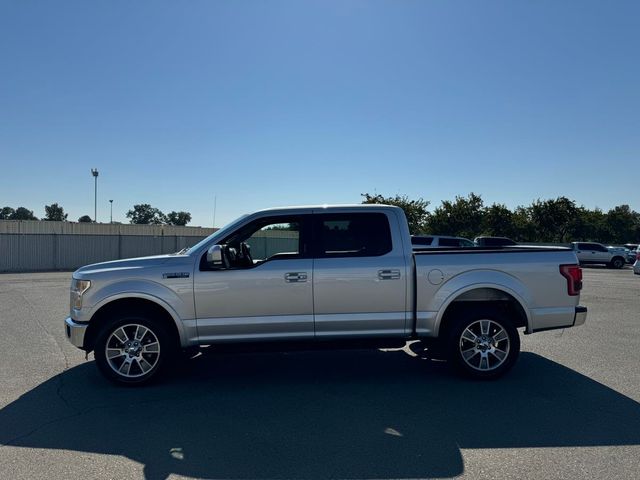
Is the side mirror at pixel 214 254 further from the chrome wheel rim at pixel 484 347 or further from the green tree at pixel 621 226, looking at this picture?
the green tree at pixel 621 226

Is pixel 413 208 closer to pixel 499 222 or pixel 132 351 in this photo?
pixel 499 222

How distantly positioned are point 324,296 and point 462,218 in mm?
50018

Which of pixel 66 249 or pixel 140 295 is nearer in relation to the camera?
pixel 140 295

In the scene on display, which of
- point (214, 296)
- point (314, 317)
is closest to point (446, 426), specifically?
point (314, 317)

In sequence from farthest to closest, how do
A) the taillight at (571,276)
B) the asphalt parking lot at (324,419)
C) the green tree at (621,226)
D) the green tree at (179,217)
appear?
the green tree at (179,217)
the green tree at (621,226)
the taillight at (571,276)
the asphalt parking lot at (324,419)

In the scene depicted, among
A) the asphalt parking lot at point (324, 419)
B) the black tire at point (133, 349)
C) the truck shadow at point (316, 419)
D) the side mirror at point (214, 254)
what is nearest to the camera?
the asphalt parking lot at point (324, 419)

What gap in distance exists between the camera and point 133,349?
18.2 feet

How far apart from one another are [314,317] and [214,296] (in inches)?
45.8

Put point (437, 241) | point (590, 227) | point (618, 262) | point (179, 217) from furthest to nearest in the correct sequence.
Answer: point (179, 217) < point (590, 227) < point (618, 262) < point (437, 241)

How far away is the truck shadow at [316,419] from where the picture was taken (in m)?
3.74

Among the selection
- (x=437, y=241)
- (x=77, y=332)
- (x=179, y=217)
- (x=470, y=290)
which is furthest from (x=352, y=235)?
(x=179, y=217)

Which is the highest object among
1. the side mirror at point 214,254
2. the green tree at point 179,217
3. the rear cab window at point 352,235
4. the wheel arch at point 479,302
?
the green tree at point 179,217

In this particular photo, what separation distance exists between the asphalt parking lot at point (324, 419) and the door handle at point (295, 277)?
121cm

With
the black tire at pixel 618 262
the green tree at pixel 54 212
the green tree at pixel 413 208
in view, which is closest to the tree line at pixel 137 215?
the green tree at pixel 54 212
